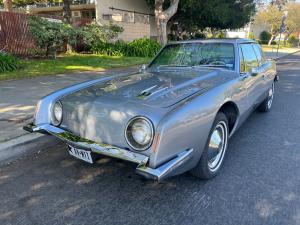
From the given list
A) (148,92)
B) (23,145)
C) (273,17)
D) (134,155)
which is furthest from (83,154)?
(273,17)

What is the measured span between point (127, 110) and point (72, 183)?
1083 mm

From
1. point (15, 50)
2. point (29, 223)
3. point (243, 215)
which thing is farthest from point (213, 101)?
point (15, 50)

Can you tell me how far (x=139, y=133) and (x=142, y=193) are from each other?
733 millimetres

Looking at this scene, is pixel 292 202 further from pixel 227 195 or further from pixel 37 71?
pixel 37 71

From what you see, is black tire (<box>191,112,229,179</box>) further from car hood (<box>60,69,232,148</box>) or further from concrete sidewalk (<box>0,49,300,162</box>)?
concrete sidewalk (<box>0,49,300,162</box>)

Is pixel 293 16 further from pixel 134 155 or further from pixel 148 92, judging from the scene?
pixel 134 155

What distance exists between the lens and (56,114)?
3461mm

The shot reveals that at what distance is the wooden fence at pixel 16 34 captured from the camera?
12336 mm

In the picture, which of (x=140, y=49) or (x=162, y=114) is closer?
(x=162, y=114)

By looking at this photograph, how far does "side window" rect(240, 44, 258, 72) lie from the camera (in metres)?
4.66

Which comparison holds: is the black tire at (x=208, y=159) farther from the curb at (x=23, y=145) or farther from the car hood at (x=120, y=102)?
the curb at (x=23, y=145)

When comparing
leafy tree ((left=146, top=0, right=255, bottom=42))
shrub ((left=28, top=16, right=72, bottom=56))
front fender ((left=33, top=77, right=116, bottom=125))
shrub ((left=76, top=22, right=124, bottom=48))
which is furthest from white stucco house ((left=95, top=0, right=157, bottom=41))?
front fender ((left=33, top=77, right=116, bottom=125))

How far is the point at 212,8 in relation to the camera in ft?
70.3

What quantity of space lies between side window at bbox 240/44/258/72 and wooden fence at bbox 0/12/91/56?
9.96 metres
